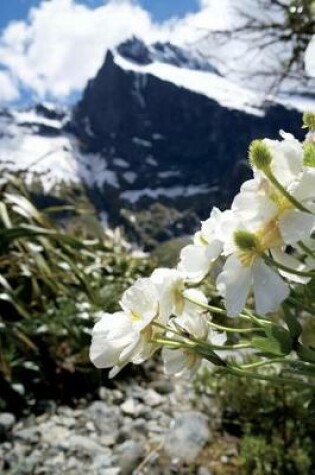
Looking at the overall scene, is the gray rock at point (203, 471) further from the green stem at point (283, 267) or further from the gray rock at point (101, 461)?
the green stem at point (283, 267)

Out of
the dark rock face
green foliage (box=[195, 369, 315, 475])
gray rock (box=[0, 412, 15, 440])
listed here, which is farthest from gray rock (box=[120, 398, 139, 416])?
Result: the dark rock face

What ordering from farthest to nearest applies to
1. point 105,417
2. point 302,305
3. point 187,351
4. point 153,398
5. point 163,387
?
point 163,387
point 153,398
point 105,417
point 187,351
point 302,305

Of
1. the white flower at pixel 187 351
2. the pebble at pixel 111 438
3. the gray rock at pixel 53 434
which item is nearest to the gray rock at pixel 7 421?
the pebble at pixel 111 438

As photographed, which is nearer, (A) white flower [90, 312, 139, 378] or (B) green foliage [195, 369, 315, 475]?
(A) white flower [90, 312, 139, 378]

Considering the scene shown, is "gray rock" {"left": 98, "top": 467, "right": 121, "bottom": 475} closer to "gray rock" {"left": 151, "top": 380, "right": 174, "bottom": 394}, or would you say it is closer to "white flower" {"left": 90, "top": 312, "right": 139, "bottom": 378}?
"gray rock" {"left": 151, "top": 380, "right": 174, "bottom": 394}

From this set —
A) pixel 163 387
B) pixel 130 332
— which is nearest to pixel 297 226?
pixel 130 332

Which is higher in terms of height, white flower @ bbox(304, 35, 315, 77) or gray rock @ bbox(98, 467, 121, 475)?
white flower @ bbox(304, 35, 315, 77)

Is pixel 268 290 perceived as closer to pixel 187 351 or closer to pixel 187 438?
pixel 187 351
